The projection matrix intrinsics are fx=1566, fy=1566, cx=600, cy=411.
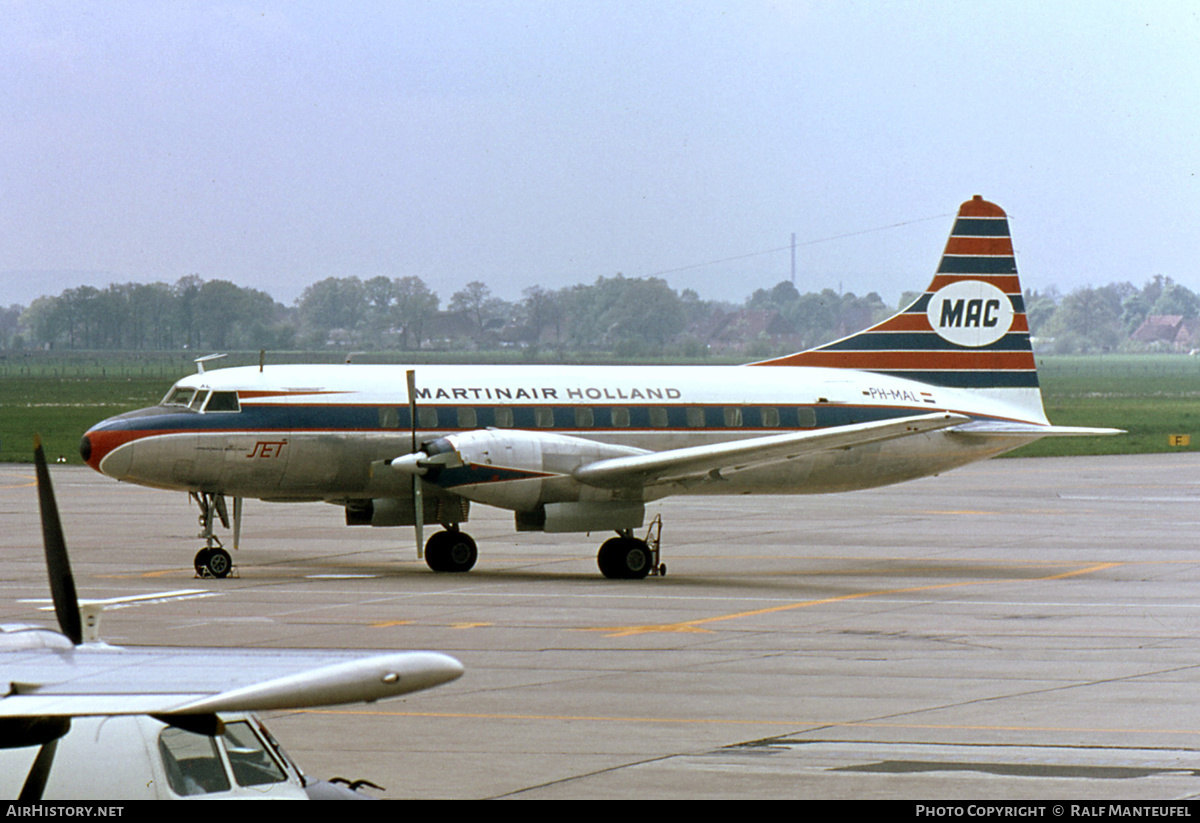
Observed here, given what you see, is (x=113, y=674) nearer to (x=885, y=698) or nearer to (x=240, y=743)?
(x=240, y=743)

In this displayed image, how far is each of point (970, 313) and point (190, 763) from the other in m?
26.6

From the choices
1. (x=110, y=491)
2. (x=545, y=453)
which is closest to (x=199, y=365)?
(x=545, y=453)

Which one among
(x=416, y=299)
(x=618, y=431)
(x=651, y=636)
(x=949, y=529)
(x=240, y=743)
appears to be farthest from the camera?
(x=416, y=299)

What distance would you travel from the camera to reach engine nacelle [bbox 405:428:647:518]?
24547 mm

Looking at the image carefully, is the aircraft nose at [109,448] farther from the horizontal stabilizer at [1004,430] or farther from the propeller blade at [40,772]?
the propeller blade at [40,772]

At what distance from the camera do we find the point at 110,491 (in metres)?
44.0

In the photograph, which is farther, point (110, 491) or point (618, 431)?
point (110, 491)

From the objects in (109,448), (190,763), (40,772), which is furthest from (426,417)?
(40,772)

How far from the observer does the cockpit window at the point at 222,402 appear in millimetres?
25391

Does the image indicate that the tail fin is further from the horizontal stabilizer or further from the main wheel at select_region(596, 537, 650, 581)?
the main wheel at select_region(596, 537, 650, 581)

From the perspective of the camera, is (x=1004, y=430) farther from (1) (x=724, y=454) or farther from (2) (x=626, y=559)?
(2) (x=626, y=559)

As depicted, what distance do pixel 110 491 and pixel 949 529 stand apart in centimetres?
2358

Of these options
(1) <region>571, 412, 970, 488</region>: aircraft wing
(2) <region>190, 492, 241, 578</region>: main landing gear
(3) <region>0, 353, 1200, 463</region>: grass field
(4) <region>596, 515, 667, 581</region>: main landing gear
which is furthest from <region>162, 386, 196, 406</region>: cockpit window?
(3) <region>0, 353, 1200, 463</region>: grass field

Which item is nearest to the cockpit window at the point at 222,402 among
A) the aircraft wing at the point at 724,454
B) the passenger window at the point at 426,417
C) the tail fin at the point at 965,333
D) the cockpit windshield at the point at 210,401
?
the cockpit windshield at the point at 210,401
